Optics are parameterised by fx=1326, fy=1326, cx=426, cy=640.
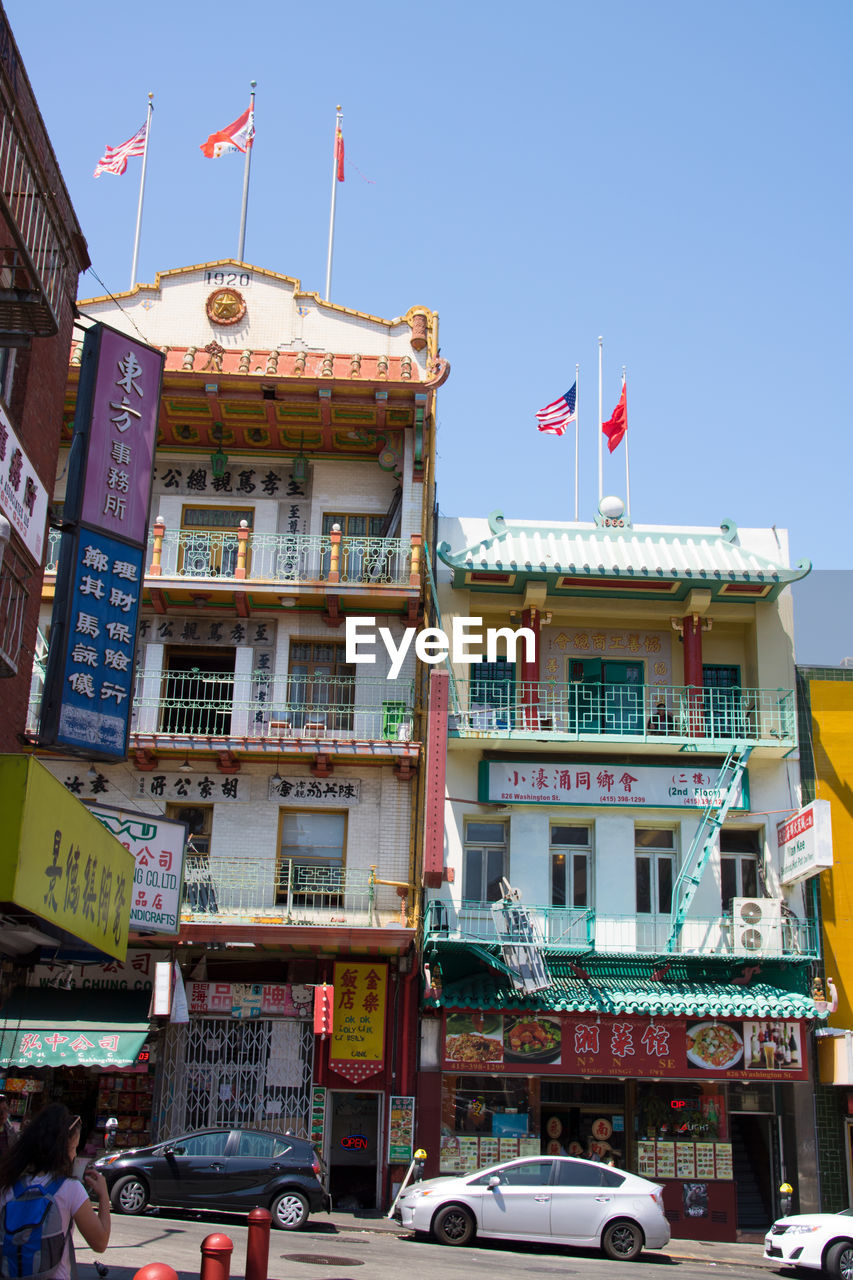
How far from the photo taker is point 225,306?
2778 cm

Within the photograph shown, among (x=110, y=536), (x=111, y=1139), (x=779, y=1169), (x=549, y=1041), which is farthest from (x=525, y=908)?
(x=110, y=536)

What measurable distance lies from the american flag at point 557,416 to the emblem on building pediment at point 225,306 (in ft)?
23.4

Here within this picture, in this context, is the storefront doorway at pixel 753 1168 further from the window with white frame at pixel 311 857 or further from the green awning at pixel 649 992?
the window with white frame at pixel 311 857

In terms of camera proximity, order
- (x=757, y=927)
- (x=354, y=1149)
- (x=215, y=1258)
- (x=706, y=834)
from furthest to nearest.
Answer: (x=706, y=834) → (x=757, y=927) → (x=354, y=1149) → (x=215, y=1258)

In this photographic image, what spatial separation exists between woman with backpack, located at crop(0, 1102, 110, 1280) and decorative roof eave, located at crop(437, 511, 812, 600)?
809 inches

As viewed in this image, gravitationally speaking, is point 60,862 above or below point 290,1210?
above

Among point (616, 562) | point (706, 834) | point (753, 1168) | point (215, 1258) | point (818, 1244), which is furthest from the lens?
point (616, 562)

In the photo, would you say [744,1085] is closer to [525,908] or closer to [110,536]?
[525,908]

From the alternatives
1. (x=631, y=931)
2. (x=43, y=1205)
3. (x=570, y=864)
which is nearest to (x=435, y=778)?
(x=570, y=864)

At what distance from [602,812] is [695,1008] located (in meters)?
4.43

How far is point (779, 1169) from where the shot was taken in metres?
24.6

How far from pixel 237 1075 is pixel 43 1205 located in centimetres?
1772

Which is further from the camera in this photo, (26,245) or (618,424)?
(618,424)

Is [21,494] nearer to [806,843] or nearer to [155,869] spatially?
[155,869]
